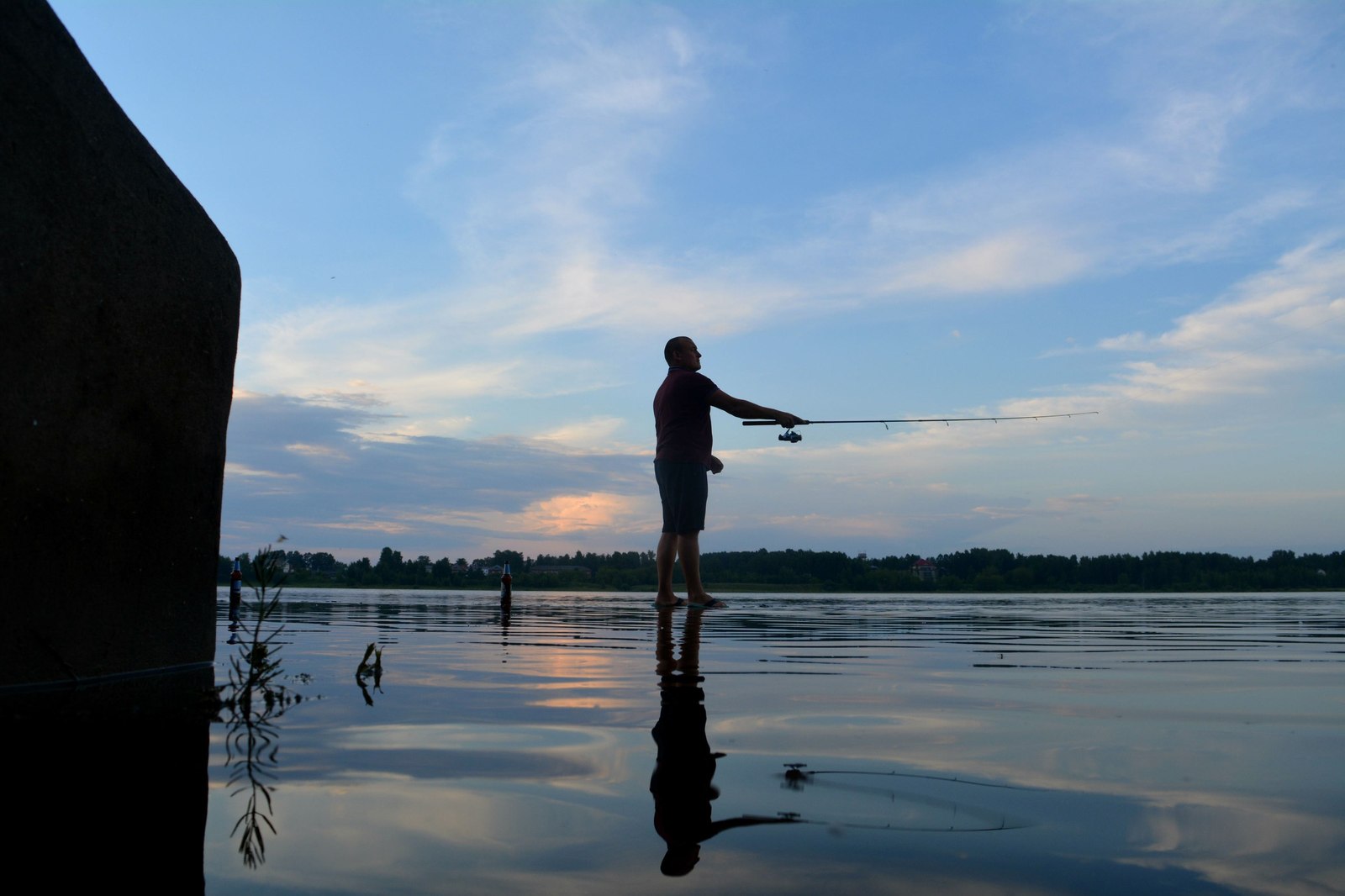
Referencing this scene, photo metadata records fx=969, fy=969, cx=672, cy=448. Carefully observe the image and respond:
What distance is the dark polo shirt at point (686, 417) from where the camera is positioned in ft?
29.9

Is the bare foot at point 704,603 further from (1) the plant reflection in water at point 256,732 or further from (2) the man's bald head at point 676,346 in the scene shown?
(1) the plant reflection in water at point 256,732

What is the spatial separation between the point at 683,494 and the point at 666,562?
2.23 ft

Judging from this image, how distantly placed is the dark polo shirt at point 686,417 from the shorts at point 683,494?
109 millimetres

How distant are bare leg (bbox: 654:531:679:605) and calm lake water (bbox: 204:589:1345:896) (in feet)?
15.7

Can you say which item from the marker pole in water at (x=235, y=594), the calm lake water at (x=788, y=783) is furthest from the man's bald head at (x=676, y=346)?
the calm lake water at (x=788, y=783)

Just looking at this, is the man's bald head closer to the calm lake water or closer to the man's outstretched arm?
the man's outstretched arm

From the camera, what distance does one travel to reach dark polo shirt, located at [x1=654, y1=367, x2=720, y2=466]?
9117 millimetres

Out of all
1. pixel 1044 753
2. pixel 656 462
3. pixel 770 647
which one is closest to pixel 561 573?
pixel 656 462

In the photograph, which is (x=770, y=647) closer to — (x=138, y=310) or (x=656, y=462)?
(x=138, y=310)

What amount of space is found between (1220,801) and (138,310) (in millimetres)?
3517

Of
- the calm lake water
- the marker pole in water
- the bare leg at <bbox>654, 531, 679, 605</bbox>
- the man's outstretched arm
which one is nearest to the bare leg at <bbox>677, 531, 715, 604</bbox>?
the bare leg at <bbox>654, 531, 679, 605</bbox>

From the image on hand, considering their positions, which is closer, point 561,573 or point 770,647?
point 770,647

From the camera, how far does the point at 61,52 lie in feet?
10.4

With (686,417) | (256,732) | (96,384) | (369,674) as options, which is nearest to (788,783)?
(256,732)
